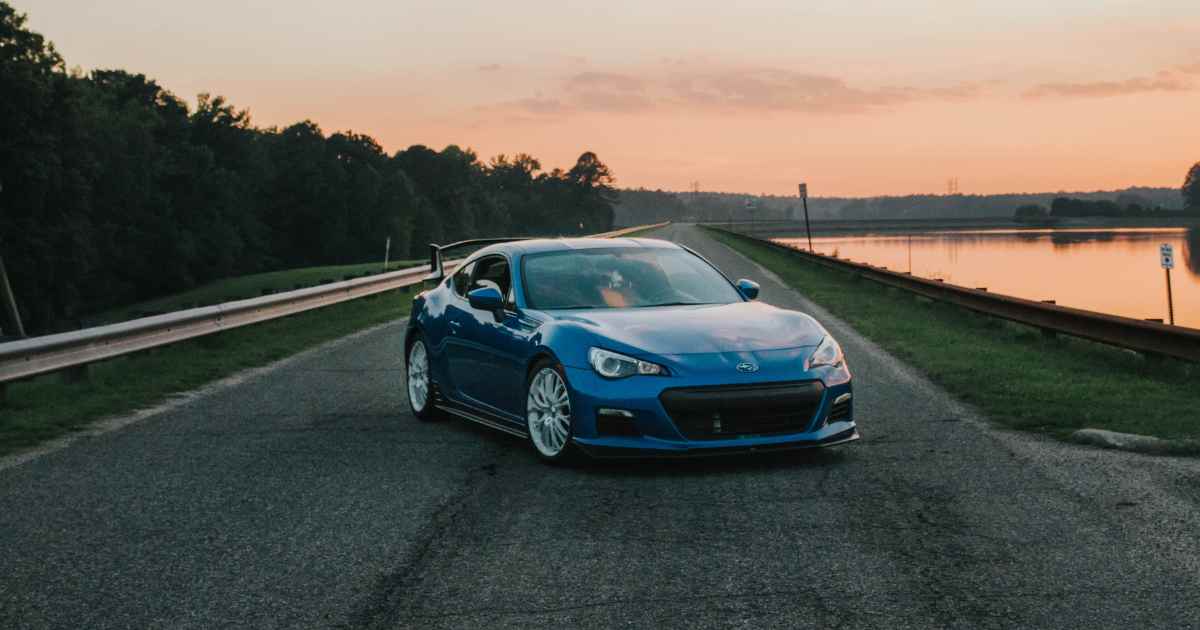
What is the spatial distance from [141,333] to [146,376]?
0.83 meters

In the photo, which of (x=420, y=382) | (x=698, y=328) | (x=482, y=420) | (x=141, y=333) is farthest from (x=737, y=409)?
(x=141, y=333)

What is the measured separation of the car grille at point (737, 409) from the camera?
718cm

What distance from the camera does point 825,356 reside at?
7664mm

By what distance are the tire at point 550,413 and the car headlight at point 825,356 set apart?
4.83 feet

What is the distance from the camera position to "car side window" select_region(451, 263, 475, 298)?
9625 mm

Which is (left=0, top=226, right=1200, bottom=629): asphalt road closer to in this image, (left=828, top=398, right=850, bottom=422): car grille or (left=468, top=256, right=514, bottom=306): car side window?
(left=828, top=398, right=850, bottom=422): car grille

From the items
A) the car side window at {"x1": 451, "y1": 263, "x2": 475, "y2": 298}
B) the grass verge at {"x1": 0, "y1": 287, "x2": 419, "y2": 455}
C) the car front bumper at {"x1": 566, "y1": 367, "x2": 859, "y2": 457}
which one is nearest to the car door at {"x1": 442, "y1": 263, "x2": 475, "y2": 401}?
the car side window at {"x1": 451, "y1": 263, "x2": 475, "y2": 298}

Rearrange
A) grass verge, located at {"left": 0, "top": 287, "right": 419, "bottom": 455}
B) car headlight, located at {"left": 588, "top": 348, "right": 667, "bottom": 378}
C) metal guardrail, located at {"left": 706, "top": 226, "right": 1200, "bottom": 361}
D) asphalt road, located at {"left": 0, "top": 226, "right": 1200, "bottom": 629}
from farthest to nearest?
metal guardrail, located at {"left": 706, "top": 226, "right": 1200, "bottom": 361} < grass verge, located at {"left": 0, "top": 287, "right": 419, "bottom": 455} < car headlight, located at {"left": 588, "top": 348, "right": 667, "bottom": 378} < asphalt road, located at {"left": 0, "top": 226, "right": 1200, "bottom": 629}

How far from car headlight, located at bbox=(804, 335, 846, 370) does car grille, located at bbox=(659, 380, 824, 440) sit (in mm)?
174

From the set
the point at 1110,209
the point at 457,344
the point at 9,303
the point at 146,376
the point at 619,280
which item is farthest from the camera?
the point at 1110,209

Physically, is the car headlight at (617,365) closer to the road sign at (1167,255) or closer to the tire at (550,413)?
the tire at (550,413)

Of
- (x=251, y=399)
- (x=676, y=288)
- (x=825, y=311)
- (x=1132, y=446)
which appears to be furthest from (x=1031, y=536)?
(x=825, y=311)

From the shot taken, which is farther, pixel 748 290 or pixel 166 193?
pixel 166 193

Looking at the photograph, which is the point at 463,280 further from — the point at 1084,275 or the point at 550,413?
the point at 1084,275
